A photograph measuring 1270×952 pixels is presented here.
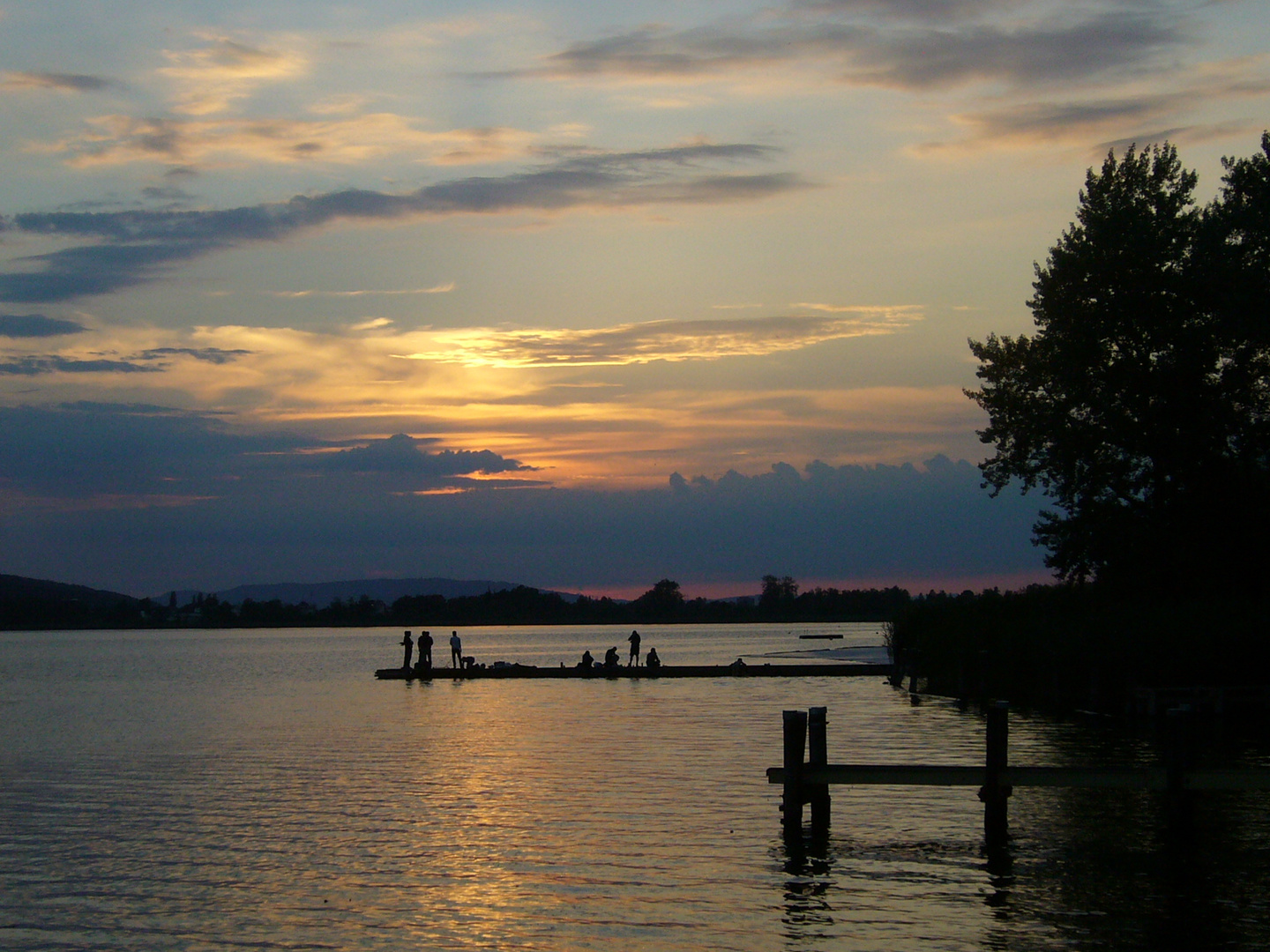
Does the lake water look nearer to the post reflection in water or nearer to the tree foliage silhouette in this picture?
the post reflection in water

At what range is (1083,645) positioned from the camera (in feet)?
143

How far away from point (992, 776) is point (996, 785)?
17 cm

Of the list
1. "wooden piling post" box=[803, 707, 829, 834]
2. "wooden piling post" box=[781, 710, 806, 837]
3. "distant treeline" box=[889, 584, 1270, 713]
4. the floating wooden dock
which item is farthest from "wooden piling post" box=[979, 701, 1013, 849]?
the floating wooden dock

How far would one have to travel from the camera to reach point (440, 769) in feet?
104

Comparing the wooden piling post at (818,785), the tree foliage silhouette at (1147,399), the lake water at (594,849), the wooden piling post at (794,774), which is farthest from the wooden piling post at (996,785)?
the tree foliage silhouette at (1147,399)

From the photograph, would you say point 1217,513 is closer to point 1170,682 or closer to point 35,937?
point 1170,682

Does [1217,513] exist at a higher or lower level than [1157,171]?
lower

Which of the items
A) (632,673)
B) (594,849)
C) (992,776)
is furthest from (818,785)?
(632,673)

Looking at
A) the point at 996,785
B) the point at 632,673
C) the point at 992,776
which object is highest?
the point at 992,776

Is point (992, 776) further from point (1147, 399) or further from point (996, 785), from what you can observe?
point (1147, 399)

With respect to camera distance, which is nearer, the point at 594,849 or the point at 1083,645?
the point at 594,849

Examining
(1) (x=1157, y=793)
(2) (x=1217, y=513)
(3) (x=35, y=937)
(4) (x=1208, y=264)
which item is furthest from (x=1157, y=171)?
(3) (x=35, y=937)

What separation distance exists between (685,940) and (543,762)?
17.1 meters

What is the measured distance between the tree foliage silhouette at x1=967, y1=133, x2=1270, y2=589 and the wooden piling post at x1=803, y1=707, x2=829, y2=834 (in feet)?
100
